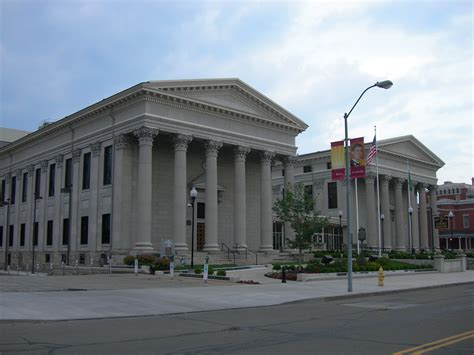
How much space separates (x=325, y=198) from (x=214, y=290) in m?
54.4

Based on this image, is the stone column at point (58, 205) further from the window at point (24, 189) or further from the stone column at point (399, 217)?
the stone column at point (399, 217)

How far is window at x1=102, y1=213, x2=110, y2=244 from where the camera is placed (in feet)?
151

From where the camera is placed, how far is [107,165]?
4794 centimetres

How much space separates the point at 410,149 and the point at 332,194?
13838 millimetres

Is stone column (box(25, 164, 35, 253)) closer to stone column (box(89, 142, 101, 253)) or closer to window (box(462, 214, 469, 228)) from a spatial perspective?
stone column (box(89, 142, 101, 253))

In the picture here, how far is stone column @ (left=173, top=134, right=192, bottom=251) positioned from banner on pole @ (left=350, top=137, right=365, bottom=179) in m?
21.0

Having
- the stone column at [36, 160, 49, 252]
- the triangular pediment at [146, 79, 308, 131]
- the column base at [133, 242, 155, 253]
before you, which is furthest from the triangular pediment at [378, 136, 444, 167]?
the stone column at [36, 160, 49, 252]

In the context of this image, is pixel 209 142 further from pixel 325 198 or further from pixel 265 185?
pixel 325 198

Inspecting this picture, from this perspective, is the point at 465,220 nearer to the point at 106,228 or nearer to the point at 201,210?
the point at 201,210

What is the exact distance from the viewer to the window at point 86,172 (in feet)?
165

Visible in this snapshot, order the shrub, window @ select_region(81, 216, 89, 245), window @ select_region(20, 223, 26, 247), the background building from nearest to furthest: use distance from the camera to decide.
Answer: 1. the shrub
2. window @ select_region(81, 216, 89, 245)
3. window @ select_region(20, 223, 26, 247)
4. the background building

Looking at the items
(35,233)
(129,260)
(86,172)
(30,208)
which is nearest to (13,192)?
(30,208)

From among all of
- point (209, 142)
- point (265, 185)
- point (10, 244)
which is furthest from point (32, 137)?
point (265, 185)

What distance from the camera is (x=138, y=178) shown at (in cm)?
4450
